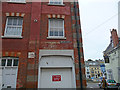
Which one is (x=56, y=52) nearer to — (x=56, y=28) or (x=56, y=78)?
(x=56, y=78)

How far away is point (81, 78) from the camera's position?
22.7ft

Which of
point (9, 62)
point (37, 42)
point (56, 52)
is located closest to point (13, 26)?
point (37, 42)

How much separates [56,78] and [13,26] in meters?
5.28

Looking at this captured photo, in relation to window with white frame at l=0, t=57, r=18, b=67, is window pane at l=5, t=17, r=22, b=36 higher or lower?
higher

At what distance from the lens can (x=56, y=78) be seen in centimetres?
697

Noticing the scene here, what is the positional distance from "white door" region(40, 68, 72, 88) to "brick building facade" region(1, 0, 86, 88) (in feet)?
0.23

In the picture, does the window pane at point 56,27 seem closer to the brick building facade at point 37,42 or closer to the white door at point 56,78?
the brick building facade at point 37,42

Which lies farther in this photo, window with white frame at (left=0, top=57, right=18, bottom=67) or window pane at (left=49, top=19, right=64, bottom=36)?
window pane at (left=49, top=19, right=64, bottom=36)

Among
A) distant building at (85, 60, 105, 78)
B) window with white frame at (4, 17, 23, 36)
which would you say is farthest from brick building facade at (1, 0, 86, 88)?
A: distant building at (85, 60, 105, 78)

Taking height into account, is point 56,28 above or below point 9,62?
above

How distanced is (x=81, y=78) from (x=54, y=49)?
2830 millimetres

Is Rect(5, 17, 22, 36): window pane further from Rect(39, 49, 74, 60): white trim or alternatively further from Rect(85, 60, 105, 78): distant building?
Rect(85, 60, 105, 78): distant building

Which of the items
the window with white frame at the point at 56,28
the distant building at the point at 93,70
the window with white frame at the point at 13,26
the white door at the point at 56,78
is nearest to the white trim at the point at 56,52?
the white door at the point at 56,78

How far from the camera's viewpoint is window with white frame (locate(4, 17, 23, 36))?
772 cm
